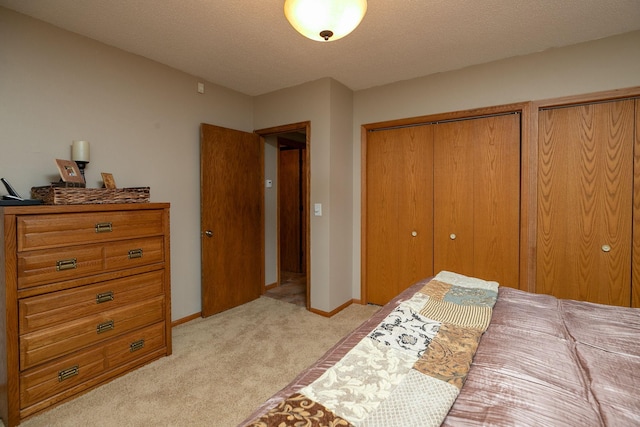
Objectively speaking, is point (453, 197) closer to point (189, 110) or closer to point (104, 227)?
point (189, 110)

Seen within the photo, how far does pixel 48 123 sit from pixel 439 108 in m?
3.30

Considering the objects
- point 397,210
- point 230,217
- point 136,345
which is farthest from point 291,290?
point 136,345

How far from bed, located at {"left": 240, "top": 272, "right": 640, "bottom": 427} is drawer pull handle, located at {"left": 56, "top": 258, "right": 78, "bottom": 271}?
1.71 m

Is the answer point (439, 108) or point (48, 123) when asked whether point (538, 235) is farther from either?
point (48, 123)

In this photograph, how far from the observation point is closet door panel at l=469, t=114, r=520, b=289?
8.92ft

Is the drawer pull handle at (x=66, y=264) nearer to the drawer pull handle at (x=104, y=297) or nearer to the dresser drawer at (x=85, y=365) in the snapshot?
A: the drawer pull handle at (x=104, y=297)

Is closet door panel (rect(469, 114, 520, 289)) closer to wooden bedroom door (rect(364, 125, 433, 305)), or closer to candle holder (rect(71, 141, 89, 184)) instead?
wooden bedroom door (rect(364, 125, 433, 305))

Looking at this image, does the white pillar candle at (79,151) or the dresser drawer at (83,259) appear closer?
the dresser drawer at (83,259)

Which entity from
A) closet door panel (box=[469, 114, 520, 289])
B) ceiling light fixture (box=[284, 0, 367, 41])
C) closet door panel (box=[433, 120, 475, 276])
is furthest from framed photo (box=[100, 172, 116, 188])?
closet door panel (box=[469, 114, 520, 289])

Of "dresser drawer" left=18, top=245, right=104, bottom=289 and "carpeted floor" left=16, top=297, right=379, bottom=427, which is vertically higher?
"dresser drawer" left=18, top=245, right=104, bottom=289

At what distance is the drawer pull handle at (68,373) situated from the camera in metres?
1.79

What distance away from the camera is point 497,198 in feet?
9.17

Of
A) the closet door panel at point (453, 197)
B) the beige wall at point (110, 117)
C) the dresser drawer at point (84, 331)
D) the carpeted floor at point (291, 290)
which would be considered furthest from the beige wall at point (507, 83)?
the dresser drawer at point (84, 331)

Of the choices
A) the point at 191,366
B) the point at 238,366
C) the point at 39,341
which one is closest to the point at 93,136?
the point at 39,341
